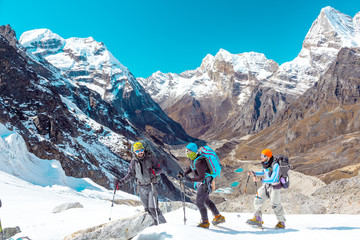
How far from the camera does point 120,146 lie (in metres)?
64.1

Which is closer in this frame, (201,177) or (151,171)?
(201,177)

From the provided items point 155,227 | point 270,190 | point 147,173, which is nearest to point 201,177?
point 147,173

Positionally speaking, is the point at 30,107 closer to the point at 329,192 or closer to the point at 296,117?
the point at 329,192

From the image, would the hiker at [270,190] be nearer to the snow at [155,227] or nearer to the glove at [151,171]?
the snow at [155,227]

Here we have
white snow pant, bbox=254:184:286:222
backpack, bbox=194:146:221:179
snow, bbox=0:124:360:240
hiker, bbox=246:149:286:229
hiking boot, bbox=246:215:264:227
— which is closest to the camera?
snow, bbox=0:124:360:240

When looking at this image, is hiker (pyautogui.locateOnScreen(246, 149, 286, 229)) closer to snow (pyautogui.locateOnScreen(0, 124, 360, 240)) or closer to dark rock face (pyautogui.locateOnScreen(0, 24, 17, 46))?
snow (pyautogui.locateOnScreen(0, 124, 360, 240))

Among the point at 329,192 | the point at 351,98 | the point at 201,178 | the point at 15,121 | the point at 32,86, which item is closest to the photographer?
the point at 201,178

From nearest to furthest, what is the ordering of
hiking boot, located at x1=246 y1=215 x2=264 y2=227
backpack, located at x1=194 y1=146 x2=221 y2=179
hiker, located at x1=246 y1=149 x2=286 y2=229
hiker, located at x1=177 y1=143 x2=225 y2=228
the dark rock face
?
hiker, located at x1=177 y1=143 x2=225 y2=228
backpack, located at x1=194 y1=146 x2=221 y2=179
hiker, located at x1=246 y1=149 x2=286 y2=229
hiking boot, located at x1=246 y1=215 x2=264 y2=227
the dark rock face

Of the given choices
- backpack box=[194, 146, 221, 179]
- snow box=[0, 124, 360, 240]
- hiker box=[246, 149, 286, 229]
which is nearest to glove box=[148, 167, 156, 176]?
backpack box=[194, 146, 221, 179]

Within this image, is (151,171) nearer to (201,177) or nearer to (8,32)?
(201,177)

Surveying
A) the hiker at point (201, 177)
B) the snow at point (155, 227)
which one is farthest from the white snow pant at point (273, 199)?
the hiker at point (201, 177)

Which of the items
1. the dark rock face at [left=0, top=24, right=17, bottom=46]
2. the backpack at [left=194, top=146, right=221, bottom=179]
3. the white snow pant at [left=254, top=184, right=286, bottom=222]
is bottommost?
the white snow pant at [left=254, top=184, right=286, bottom=222]

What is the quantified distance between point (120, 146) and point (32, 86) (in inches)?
914

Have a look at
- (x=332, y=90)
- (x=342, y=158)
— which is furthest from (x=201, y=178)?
(x=332, y=90)
